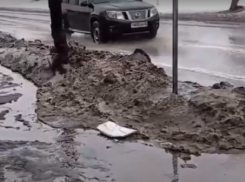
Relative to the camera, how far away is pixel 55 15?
1027 cm

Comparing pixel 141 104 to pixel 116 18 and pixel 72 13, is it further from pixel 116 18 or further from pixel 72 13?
pixel 72 13

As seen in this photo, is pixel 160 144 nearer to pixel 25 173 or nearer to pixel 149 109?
pixel 149 109

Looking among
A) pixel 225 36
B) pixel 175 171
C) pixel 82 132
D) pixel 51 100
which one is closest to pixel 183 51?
pixel 225 36

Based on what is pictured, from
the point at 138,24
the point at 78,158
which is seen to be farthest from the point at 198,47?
the point at 78,158

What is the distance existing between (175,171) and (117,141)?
1130 millimetres

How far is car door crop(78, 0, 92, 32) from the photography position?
15.5 metres

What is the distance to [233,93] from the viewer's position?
662 centimetres

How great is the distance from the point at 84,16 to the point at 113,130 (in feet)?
33.7

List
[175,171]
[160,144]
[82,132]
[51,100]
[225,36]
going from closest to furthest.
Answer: [175,171]
[160,144]
[82,132]
[51,100]
[225,36]

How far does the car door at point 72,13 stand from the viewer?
16.5m

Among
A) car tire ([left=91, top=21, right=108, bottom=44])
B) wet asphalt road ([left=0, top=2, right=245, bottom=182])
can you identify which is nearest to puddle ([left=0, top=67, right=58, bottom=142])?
wet asphalt road ([left=0, top=2, right=245, bottom=182])

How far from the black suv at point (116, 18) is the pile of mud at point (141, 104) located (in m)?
4.96

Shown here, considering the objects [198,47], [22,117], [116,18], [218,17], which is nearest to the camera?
[22,117]

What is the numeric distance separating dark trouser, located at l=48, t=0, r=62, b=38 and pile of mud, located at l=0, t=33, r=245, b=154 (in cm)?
103
